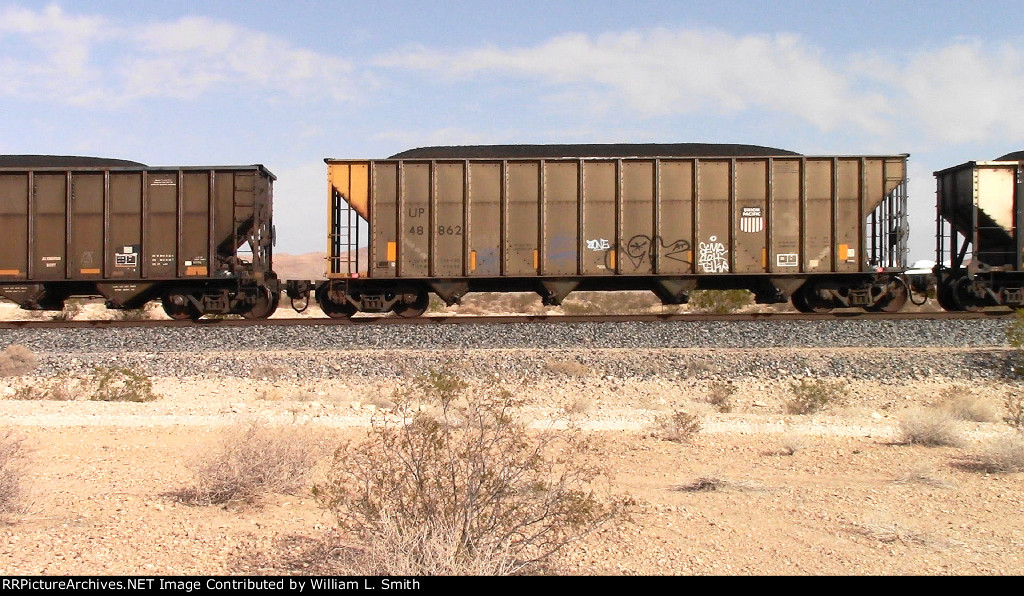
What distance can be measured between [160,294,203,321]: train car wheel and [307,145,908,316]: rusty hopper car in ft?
9.70

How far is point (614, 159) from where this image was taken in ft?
54.4

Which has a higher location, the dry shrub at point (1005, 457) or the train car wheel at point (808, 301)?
the train car wheel at point (808, 301)

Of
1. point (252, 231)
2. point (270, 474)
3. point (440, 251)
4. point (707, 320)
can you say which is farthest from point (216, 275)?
point (270, 474)

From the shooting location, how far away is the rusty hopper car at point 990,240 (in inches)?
664

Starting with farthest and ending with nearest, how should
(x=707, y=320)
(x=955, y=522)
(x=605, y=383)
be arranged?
1. (x=707, y=320)
2. (x=605, y=383)
3. (x=955, y=522)

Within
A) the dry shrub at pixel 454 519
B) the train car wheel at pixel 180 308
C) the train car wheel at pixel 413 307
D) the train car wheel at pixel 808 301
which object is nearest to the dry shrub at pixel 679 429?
the dry shrub at pixel 454 519

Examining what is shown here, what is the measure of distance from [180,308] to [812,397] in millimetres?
13205

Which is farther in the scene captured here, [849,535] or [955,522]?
[955,522]

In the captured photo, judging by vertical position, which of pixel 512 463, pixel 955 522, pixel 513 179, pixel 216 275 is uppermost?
pixel 513 179

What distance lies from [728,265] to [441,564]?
13756 millimetres

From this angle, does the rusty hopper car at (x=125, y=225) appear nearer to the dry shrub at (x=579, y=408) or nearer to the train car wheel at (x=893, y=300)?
the dry shrub at (x=579, y=408)

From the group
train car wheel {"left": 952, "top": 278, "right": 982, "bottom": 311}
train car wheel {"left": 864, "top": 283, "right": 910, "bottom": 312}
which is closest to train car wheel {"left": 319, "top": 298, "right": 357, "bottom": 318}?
train car wheel {"left": 864, "top": 283, "right": 910, "bottom": 312}

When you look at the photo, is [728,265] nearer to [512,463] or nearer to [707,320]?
[707,320]

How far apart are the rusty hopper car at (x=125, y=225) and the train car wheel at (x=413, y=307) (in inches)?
116
